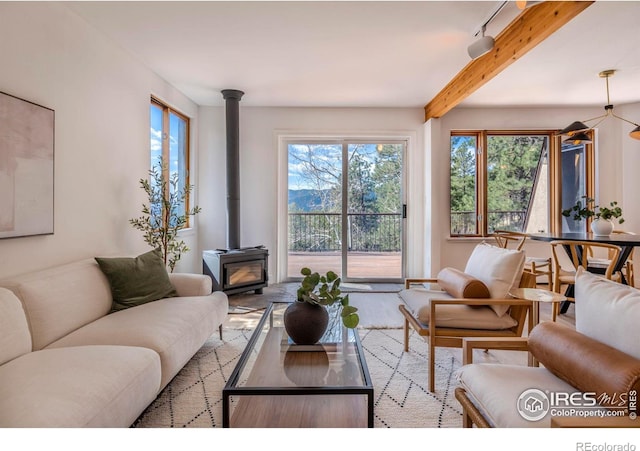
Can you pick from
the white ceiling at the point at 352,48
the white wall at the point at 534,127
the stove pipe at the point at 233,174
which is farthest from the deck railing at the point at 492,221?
the stove pipe at the point at 233,174

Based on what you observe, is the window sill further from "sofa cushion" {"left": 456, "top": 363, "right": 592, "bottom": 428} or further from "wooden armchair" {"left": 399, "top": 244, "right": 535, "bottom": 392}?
"sofa cushion" {"left": 456, "top": 363, "right": 592, "bottom": 428}

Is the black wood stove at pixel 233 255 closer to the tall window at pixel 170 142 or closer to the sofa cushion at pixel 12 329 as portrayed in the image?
the tall window at pixel 170 142

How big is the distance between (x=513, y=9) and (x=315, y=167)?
323cm

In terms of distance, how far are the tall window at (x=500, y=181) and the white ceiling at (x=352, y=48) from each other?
688 millimetres

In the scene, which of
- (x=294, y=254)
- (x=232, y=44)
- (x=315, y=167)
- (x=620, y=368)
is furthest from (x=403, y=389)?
(x=315, y=167)

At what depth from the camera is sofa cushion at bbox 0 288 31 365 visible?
1.62 m

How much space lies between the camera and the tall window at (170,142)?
4164 millimetres

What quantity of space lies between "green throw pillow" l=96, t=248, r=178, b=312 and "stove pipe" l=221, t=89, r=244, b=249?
1954 mm

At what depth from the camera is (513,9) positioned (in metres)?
2.72

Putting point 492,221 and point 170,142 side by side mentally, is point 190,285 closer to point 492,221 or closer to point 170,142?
point 170,142

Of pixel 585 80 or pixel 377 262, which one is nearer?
pixel 585 80

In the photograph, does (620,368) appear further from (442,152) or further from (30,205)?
(442,152)
